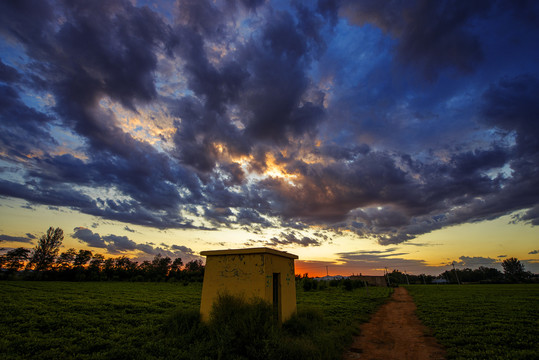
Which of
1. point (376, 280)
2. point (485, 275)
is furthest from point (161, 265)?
point (485, 275)

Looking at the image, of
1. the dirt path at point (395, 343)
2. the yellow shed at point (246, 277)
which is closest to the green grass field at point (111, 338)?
the dirt path at point (395, 343)

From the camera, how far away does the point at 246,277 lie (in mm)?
10359

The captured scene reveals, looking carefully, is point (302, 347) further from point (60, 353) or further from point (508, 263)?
point (508, 263)

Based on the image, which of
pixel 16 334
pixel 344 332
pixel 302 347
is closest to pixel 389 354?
pixel 344 332

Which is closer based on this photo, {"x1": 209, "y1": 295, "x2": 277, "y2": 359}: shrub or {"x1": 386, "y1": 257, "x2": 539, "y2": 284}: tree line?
{"x1": 209, "y1": 295, "x2": 277, "y2": 359}: shrub

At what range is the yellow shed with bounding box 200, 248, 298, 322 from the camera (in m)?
10.2

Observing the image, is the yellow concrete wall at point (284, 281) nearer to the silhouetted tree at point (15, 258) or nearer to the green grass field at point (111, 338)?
the green grass field at point (111, 338)

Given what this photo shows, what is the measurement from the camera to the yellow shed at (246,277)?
33.3ft

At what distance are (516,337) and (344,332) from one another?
7.39 m

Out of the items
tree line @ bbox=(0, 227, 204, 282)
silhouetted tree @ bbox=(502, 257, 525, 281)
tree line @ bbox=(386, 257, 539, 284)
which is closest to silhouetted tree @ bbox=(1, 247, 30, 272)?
tree line @ bbox=(0, 227, 204, 282)

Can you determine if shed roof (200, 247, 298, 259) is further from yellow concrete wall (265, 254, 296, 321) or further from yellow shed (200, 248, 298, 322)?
yellow concrete wall (265, 254, 296, 321)

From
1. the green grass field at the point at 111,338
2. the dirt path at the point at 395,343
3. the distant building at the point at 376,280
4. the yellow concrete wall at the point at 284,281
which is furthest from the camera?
the distant building at the point at 376,280

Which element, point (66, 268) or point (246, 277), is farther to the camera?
point (66, 268)

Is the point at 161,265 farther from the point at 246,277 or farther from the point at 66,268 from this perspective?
the point at 246,277
